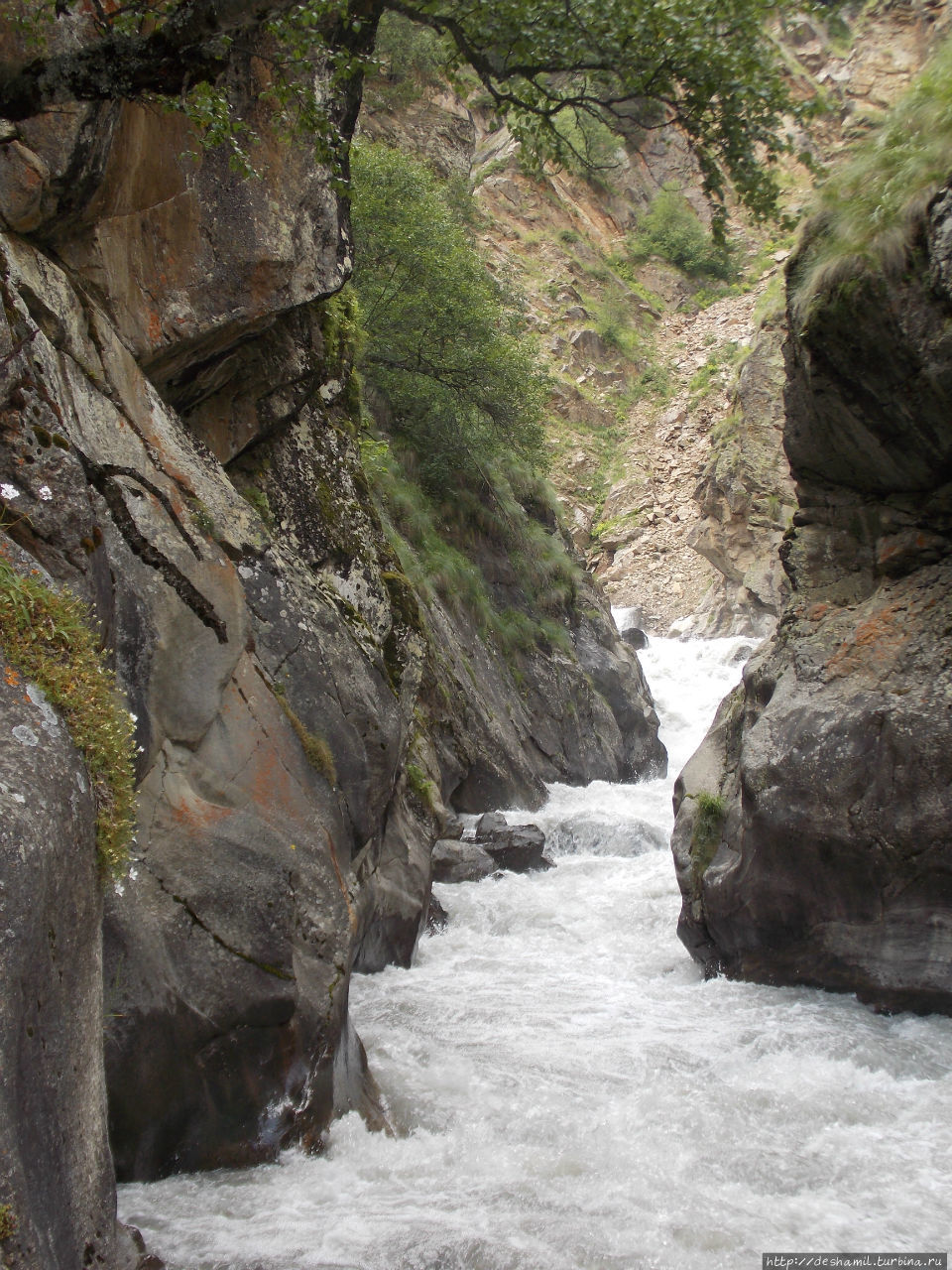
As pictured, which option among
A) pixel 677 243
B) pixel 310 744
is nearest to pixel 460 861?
pixel 310 744

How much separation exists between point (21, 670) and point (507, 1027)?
5.11 meters

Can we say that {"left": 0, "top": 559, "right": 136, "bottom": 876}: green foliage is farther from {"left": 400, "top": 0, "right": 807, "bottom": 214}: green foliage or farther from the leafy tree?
the leafy tree

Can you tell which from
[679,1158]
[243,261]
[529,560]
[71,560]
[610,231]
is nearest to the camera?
[71,560]

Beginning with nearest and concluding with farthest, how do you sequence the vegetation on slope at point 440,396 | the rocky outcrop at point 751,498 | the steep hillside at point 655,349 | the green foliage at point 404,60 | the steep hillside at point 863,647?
the steep hillside at point 863,647 < the vegetation on slope at point 440,396 < the green foliage at point 404,60 < the rocky outcrop at point 751,498 < the steep hillside at point 655,349

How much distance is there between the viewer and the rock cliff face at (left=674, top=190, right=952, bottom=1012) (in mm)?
6945

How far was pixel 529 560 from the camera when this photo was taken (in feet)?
63.8

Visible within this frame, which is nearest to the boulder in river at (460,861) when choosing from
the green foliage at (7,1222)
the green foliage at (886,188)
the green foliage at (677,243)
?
the green foliage at (886,188)

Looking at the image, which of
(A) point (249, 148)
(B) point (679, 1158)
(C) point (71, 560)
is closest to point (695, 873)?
(B) point (679, 1158)

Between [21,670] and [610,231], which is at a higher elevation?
[610,231]

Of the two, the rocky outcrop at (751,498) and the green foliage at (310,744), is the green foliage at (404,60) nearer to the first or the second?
the rocky outcrop at (751,498)

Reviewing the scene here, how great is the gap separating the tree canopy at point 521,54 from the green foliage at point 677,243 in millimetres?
46123

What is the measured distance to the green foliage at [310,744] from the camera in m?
6.23

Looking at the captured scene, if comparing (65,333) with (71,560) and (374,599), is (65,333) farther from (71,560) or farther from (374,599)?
(374,599)

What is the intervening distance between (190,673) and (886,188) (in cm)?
667
